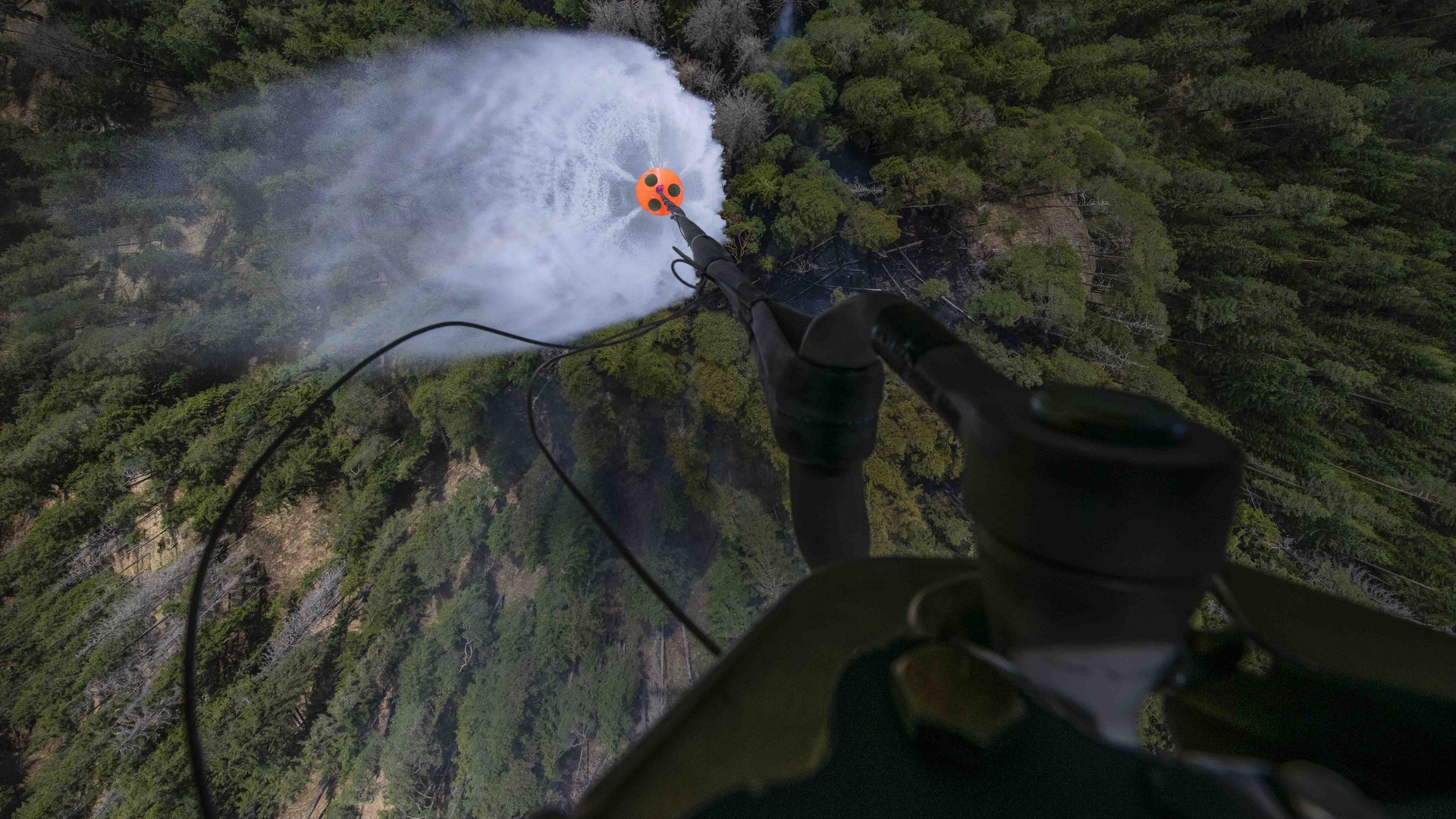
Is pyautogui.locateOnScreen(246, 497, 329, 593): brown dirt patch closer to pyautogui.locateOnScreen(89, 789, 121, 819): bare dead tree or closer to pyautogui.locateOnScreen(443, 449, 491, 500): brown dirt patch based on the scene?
pyautogui.locateOnScreen(443, 449, 491, 500): brown dirt patch

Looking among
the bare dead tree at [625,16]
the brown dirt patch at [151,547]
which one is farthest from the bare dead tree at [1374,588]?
the brown dirt patch at [151,547]

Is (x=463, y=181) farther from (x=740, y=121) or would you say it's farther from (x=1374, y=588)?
(x=1374, y=588)

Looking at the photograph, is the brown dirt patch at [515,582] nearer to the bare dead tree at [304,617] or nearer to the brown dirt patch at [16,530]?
the bare dead tree at [304,617]

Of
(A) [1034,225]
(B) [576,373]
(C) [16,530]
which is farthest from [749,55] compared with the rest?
(C) [16,530]

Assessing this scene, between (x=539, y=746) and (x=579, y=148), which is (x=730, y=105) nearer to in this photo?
(x=579, y=148)

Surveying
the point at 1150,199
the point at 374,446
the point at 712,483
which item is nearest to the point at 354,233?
the point at 374,446
